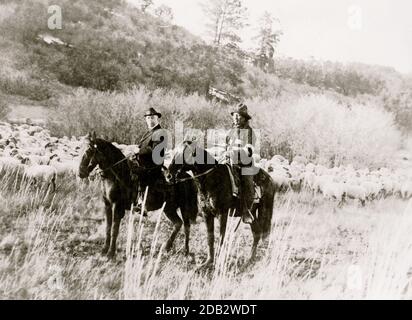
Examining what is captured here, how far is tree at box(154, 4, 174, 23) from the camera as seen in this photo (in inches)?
250

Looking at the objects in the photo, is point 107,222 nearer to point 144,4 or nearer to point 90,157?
point 90,157

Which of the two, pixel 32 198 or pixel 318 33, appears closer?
pixel 32 198

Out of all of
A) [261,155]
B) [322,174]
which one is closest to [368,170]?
[322,174]

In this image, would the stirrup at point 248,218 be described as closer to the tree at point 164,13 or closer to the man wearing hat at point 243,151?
the man wearing hat at point 243,151

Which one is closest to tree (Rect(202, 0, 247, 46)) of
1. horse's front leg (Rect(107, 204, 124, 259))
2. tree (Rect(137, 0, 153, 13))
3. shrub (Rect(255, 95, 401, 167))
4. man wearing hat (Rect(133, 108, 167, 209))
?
tree (Rect(137, 0, 153, 13))

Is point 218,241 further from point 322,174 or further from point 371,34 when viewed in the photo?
point 371,34

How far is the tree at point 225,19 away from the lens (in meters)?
6.22

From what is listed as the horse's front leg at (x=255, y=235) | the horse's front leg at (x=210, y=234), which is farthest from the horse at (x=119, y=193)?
the horse's front leg at (x=255, y=235)

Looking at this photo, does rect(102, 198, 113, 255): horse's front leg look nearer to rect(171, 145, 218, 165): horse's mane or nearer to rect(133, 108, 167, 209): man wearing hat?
rect(133, 108, 167, 209): man wearing hat

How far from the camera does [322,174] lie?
6.63 metres

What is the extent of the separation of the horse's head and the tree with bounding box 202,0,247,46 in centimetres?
247

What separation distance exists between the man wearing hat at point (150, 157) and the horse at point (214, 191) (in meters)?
0.53

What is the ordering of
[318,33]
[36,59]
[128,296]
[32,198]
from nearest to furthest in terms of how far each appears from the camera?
[128,296] → [32,198] → [36,59] → [318,33]
